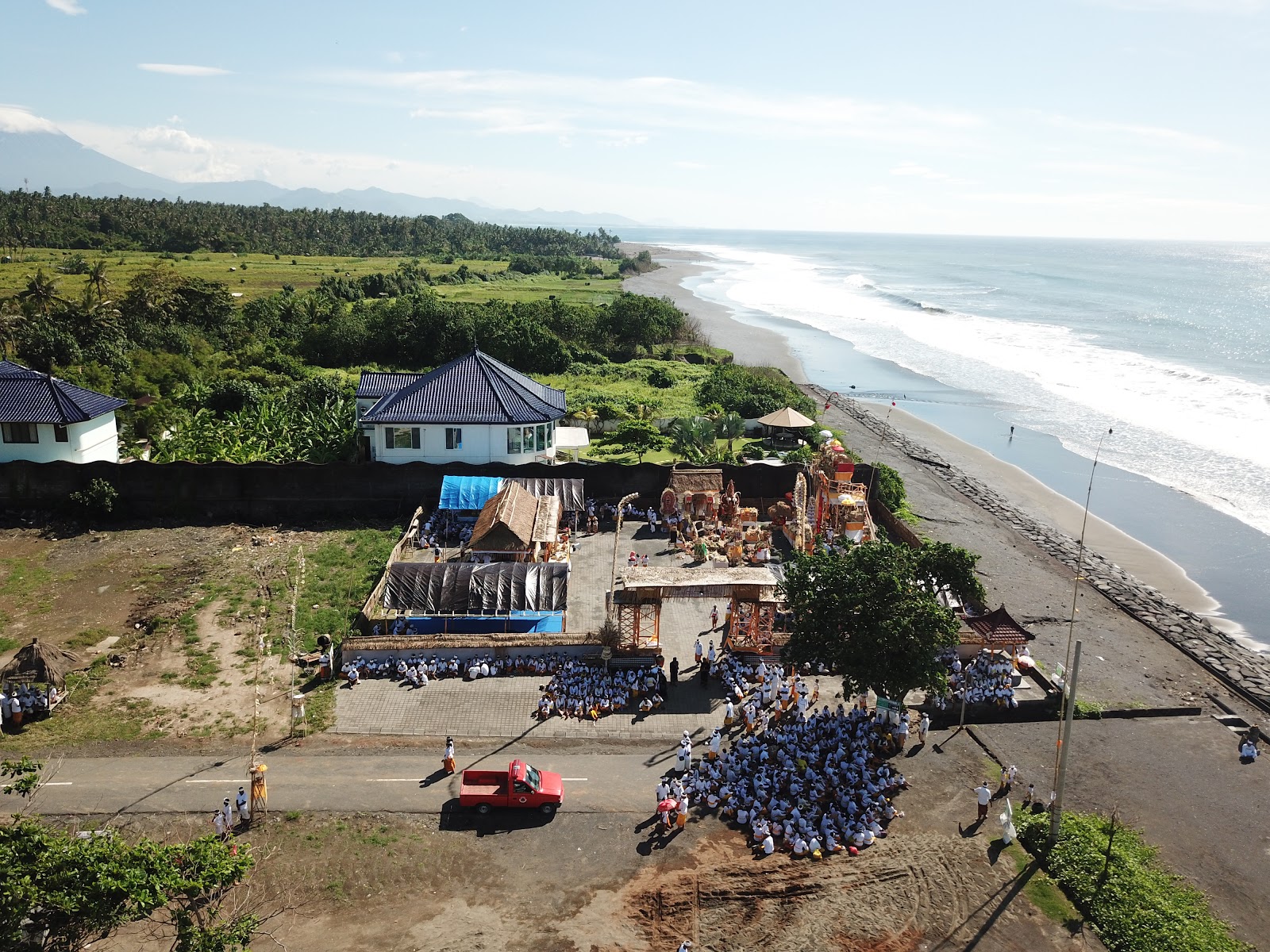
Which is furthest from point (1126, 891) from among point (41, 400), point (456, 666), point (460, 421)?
point (41, 400)

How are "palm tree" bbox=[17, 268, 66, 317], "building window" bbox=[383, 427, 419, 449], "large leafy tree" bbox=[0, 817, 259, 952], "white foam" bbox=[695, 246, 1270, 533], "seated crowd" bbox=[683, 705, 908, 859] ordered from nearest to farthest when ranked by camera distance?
1. "large leafy tree" bbox=[0, 817, 259, 952]
2. "seated crowd" bbox=[683, 705, 908, 859]
3. "building window" bbox=[383, 427, 419, 449]
4. "white foam" bbox=[695, 246, 1270, 533]
5. "palm tree" bbox=[17, 268, 66, 317]

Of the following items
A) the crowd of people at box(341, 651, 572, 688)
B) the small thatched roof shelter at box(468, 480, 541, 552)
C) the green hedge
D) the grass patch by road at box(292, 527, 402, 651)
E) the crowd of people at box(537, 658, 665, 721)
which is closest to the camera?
the green hedge

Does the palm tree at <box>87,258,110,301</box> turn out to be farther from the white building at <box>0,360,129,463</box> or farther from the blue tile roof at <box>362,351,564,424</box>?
the blue tile roof at <box>362,351,564,424</box>

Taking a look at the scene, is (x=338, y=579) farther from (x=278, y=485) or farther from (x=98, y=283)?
(x=98, y=283)

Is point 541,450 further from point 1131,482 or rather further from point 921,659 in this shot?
point 1131,482

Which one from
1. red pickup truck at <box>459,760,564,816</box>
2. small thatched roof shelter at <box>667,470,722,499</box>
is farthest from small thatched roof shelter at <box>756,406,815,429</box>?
red pickup truck at <box>459,760,564,816</box>

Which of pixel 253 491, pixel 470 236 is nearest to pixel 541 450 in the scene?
pixel 253 491
